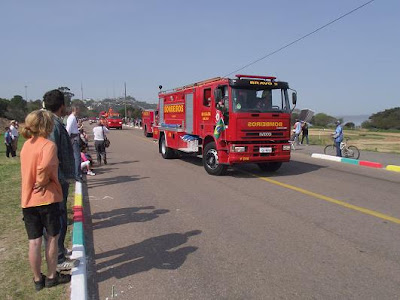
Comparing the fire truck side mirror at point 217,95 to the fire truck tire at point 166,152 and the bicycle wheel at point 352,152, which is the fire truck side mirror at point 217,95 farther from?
the bicycle wheel at point 352,152

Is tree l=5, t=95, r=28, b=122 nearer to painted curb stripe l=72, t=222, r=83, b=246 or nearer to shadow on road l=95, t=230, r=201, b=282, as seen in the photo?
painted curb stripe l=72, t=222, r=83, b=246

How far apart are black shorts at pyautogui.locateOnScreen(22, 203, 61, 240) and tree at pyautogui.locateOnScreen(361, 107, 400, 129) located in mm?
100639

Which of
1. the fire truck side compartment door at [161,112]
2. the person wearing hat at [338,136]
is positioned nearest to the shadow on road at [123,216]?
the fire truck side compartment door at [161,112]

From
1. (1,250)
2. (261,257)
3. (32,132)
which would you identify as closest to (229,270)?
(261,257)

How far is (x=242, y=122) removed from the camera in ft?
34.1

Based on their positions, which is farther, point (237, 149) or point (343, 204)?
point (237, 149)

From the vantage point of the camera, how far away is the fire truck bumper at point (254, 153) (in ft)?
34.4

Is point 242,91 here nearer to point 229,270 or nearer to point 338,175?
point 338,175

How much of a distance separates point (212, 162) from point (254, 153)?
1391mm

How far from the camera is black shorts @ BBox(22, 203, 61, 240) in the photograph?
144 inches

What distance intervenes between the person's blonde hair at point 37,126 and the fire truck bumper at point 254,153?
23.8 feet

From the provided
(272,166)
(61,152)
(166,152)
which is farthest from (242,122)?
(61,152)

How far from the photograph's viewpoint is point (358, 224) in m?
6.16

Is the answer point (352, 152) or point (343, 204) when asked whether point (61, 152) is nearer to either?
point (343, 204)
